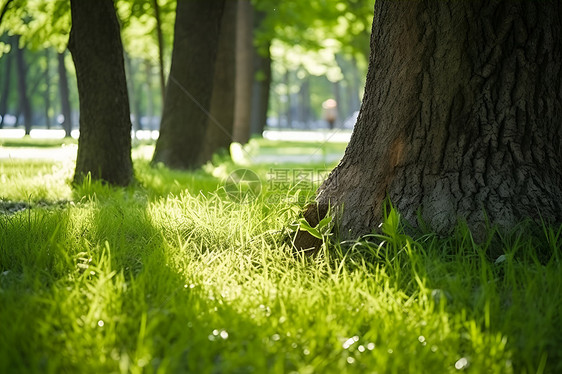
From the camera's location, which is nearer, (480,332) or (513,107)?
(480,332)

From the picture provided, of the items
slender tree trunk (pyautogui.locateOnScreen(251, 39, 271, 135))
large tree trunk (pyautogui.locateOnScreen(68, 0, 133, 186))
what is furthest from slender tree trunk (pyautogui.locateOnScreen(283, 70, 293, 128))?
large tree trunk (pyautogui.locateOnScreen(68, 0, 133, 186))

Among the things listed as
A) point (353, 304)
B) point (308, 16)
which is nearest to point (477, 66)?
point (353, 304)

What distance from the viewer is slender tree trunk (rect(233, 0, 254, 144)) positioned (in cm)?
1468

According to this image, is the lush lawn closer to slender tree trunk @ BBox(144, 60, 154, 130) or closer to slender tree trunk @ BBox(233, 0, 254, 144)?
slender tree trunk @ BBox(233, 0, 254, 144)

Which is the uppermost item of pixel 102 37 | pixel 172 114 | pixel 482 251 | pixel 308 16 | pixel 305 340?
pixel 308 16

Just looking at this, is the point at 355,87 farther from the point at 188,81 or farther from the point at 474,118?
the point at 474,118

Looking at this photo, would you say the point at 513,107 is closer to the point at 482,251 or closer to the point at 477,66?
the point at 477,66

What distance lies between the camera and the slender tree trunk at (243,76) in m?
14.7

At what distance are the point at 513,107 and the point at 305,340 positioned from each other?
6.67 feet

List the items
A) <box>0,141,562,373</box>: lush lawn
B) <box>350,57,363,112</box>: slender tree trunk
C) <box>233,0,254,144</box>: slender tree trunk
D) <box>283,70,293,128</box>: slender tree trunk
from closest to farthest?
<box>0,141,562,373</box>: lush lawn < <box>233,0,254,144</box>: slender tree trunk < <box>283,70,293,128</box>: slender tree trunk < <box>350,57,363,112</box>: slender tree trunk

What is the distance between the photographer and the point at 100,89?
20.3ft

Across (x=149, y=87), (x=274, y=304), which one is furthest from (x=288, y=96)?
(x=274, y=304)

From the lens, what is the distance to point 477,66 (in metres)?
3.49

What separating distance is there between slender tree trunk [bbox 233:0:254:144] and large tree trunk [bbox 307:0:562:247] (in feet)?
36.4
